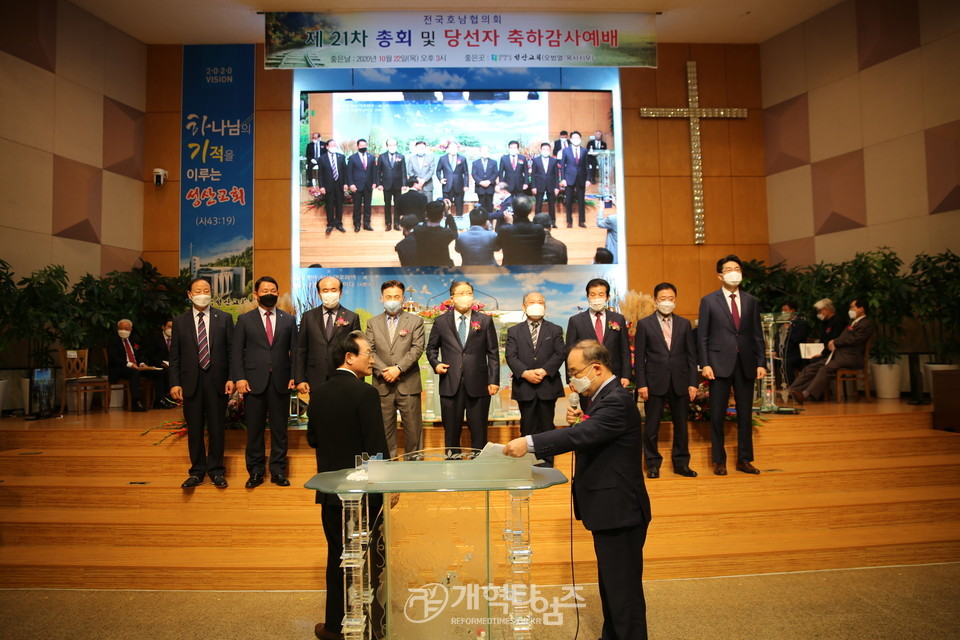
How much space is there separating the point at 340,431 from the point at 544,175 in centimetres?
691

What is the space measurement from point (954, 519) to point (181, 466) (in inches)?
223

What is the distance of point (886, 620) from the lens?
10.6 feet

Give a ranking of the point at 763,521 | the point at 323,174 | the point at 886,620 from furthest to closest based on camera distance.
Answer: the point at 323,174, the point at 763,521, the point at 886,620

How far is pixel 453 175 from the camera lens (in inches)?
366

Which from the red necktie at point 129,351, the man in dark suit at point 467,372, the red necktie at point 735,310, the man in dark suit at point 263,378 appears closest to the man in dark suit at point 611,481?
the man in dark suit at point 467,372

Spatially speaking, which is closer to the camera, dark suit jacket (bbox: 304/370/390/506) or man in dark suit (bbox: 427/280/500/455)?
dark suit jacket (bbox: 304/370/390/506)

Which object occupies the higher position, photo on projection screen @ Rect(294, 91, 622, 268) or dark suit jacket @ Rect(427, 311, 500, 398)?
photo on projection screen @ Rect(294, 91, 622, 268)

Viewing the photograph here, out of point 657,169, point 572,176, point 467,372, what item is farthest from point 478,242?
point 467,372

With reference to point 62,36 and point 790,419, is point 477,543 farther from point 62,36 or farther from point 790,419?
point 62,36

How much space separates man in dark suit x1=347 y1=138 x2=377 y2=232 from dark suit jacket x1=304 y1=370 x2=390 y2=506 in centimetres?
642

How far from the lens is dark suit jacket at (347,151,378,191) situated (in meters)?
9.24

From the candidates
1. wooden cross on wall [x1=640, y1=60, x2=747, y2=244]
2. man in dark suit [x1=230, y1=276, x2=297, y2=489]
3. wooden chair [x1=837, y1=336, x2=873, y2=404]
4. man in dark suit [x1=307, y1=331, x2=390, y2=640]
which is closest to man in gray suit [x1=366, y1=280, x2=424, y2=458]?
man in dark suit [x1=230, y1=276, x2=297, y2=489]

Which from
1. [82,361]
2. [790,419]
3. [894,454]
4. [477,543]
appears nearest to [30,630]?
[477,543]

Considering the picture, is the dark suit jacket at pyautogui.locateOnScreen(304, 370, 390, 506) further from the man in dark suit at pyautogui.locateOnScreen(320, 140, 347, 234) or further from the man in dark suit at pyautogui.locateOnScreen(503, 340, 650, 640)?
the man in dark suit at pyautogui.locateOnScreen(320, 140, 347, 234)
